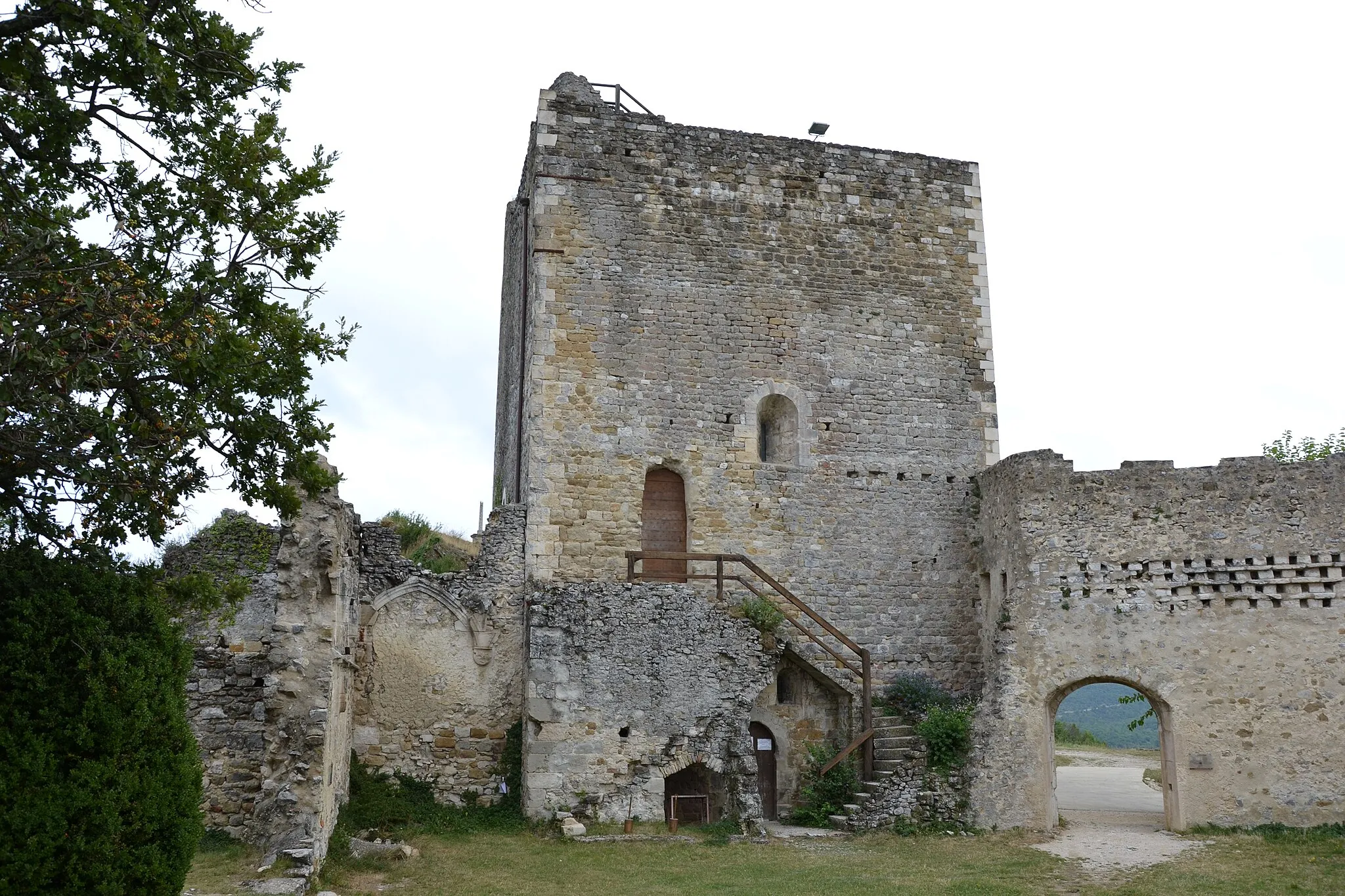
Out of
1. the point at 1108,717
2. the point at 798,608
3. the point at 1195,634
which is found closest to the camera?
the point at 1195,634

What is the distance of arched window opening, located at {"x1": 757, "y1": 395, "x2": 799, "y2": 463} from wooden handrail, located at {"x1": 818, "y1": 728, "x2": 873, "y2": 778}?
4.17 metres

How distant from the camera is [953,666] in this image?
A: 52.4 feet

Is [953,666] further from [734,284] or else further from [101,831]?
[101,831]

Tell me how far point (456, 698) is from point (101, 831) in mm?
8475

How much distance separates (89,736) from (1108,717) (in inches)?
1895

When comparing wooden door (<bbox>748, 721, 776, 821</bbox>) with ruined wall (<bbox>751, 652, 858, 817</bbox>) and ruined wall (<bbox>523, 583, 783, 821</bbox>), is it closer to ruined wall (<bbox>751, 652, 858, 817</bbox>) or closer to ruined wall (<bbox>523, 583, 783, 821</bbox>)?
ruined wall (<bbox>751, 652, 858, 817</bbox>)

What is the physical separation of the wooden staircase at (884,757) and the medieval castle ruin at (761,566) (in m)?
0.05

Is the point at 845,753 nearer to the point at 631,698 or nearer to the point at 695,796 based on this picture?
the point at 695,796

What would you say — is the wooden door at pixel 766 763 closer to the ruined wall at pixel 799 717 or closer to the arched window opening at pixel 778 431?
the ruined wall at pixel 799 717

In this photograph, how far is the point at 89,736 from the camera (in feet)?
20.0

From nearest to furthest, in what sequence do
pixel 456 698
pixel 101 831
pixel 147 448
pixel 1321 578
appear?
1. pixel 101 831
2. pixel 147 448
3. pixel 1321 578
4. pixel 456 698

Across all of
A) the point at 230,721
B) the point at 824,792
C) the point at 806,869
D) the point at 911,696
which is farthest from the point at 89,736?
the point at 911,696

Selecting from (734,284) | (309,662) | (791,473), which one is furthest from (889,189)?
(309,662)

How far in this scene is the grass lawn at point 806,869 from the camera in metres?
10.2
